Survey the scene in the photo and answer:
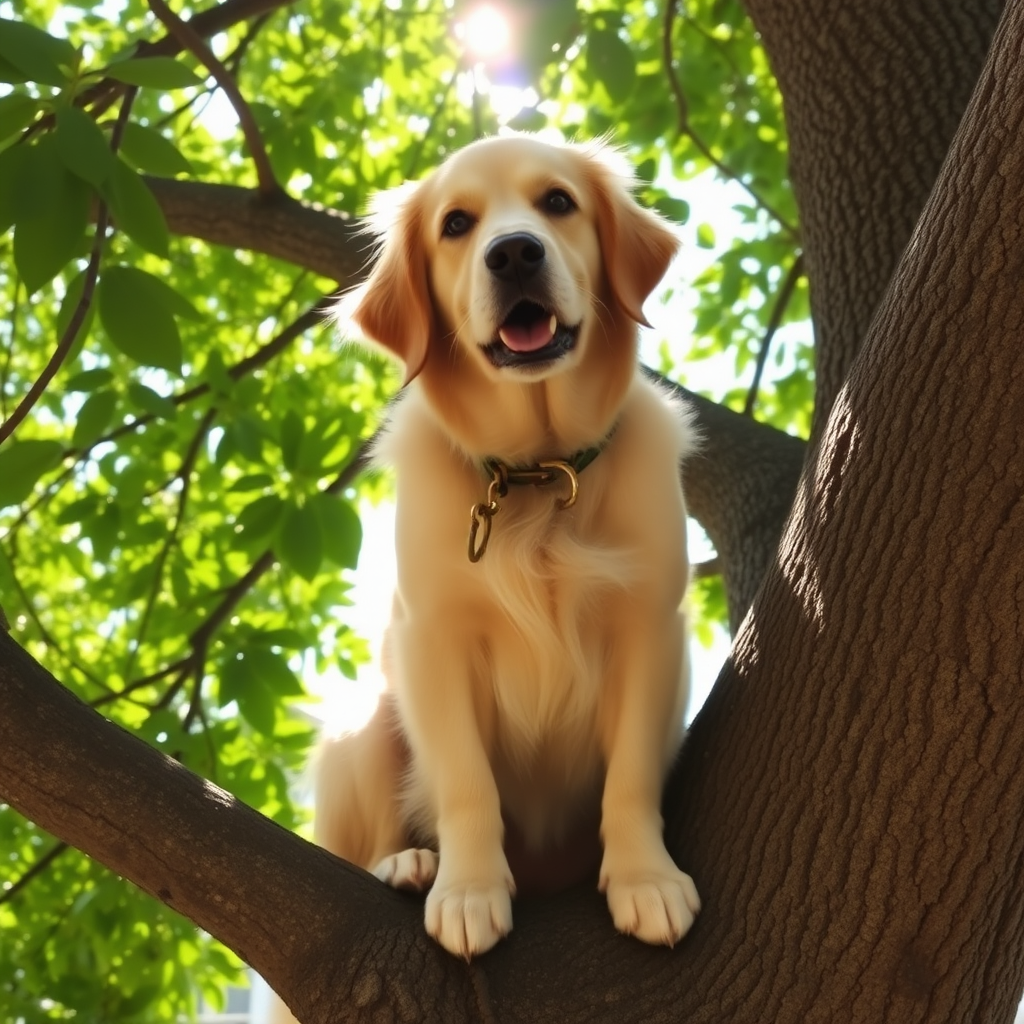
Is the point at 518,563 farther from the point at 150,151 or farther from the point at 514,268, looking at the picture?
the point at 150,151

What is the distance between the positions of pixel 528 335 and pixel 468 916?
3.20 feet

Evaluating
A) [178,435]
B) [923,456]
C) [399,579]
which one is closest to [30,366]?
[178,435]

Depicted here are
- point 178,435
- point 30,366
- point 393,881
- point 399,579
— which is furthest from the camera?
point 30,366

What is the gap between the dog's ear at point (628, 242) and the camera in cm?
227

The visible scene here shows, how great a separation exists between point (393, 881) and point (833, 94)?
1.73 m

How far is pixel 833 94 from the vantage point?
2.42 meters

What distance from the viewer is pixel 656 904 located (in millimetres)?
1601

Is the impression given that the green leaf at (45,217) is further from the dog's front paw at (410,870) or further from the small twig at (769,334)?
the small twig at (769,334)

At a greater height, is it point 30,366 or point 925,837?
point 30,366

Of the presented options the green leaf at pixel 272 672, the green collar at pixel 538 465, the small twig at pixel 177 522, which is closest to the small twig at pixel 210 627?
the small twig at pixel 177 522

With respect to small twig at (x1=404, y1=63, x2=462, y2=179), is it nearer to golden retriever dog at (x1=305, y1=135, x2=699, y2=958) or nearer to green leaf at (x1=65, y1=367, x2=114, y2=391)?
green leaf at (x1=65, y1=367, x2=114, y2=391)

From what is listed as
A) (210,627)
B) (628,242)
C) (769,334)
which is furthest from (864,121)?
(210,627)

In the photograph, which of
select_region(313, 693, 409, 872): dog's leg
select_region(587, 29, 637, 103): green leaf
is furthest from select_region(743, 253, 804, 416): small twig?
select_region(313, 693, 409, 872): dog's leg

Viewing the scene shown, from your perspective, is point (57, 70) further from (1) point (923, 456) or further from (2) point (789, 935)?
(2) point (789, 935)
